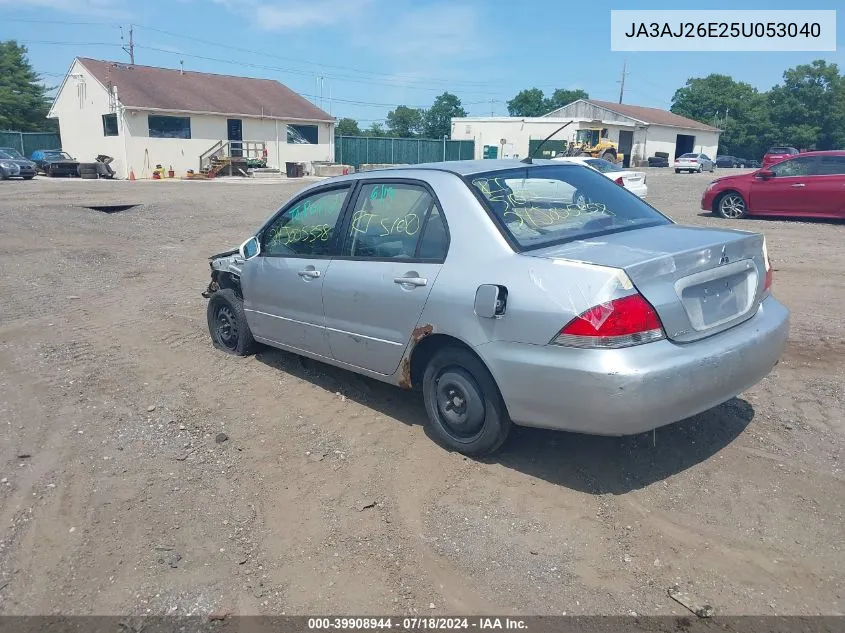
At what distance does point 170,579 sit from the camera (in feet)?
→ 10.4

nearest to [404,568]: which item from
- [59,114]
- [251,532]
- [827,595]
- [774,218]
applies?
[251,532]

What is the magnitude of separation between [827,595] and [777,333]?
62.8 inches

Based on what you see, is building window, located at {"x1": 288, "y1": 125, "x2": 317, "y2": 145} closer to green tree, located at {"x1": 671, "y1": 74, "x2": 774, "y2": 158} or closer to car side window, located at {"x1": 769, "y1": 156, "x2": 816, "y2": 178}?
car side window, located at {"x1": 769, "y1": 156, "x2": 816, "y2": 178}

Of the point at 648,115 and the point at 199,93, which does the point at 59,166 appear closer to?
the point at 199,93

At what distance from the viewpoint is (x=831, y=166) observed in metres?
14.6

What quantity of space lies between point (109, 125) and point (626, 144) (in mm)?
42829

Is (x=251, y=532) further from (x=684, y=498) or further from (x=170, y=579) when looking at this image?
(x=684, y=498)

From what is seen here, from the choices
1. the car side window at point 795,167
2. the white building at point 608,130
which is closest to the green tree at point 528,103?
the white building at point 608,130

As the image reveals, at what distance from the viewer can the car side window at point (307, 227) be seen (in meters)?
5.03

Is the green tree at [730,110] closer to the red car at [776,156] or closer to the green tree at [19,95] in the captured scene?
the red car at [776,156]

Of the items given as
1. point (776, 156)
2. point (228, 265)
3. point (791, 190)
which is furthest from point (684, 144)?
point (228, 265)

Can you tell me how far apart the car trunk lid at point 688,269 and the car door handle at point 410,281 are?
2.36 feet

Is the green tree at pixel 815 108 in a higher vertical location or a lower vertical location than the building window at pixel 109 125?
higher

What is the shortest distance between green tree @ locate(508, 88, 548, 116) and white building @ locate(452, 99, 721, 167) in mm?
33283
